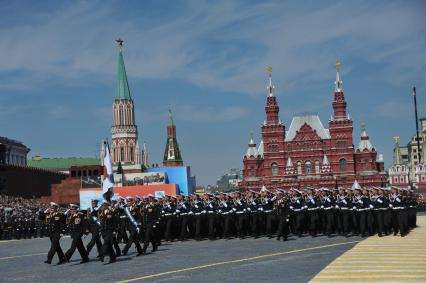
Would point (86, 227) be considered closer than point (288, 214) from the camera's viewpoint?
Yes

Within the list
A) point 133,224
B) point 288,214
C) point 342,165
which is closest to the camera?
point 133,224

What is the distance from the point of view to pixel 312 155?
106 metres

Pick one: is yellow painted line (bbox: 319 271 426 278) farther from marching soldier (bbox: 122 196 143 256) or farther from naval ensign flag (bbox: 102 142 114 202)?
naval ensign flag (bbox: 102 142 114 202)

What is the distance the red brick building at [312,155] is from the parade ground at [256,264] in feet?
263

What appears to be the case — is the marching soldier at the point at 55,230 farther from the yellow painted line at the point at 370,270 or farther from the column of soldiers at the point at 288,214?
the yellow painted line at the point at 370,270

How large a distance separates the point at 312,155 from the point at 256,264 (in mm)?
90861

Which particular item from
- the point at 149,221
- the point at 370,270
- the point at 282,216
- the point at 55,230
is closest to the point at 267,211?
the point at 282,216

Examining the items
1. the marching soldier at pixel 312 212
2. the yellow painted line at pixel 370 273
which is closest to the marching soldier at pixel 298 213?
the marching soldier at pixel 312 212

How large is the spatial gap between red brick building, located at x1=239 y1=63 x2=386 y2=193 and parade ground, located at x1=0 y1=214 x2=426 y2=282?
80.2 metres

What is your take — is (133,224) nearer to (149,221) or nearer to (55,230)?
(149,221)

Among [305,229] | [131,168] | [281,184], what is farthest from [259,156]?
[305,229]

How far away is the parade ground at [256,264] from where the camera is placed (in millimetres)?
14352

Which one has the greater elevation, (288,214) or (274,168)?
(274,168)

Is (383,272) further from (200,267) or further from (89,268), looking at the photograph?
(89,268)
